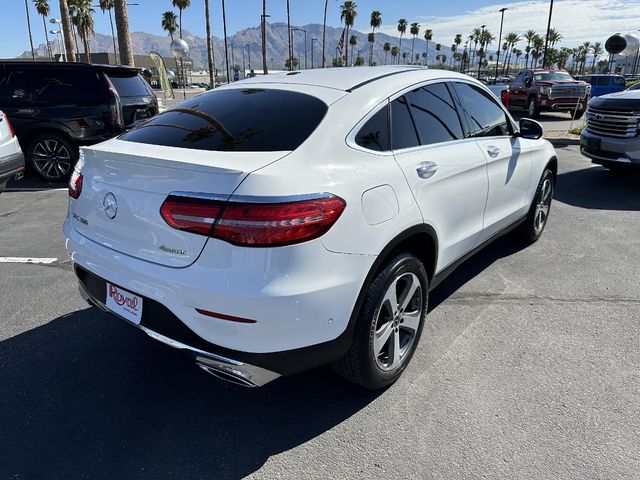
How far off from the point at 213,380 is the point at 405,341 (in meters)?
1.17

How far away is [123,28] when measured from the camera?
14281 millimetres

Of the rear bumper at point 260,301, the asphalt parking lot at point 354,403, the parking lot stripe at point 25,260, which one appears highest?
the rear bumper at point 260,301

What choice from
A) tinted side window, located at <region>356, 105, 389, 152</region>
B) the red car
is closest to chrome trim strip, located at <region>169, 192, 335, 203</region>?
tinted side window, located at <region>356, 105, 389, 152</region>

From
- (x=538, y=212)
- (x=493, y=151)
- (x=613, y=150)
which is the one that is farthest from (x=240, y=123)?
(x=613, y=150)

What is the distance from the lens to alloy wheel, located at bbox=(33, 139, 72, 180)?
7.95 m

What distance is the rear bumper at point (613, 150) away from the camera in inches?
284

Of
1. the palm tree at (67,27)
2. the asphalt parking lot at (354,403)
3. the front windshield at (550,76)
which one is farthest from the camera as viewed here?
the front windshield at (550,76)

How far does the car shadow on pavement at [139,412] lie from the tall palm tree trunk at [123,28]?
13324mm

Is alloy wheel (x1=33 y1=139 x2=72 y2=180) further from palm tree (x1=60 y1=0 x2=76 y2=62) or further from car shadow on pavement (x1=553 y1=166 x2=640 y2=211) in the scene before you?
palm tree (x1=60 y1=0 x2=76 y2=62)

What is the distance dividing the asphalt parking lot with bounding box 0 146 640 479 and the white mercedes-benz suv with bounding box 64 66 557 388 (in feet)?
1.08

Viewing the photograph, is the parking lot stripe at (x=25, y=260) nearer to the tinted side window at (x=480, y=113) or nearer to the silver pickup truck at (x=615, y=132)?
the tinted side window at (x=480, y=113)

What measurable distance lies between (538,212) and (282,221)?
12.6ft

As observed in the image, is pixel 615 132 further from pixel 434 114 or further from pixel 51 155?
pixel 51 155

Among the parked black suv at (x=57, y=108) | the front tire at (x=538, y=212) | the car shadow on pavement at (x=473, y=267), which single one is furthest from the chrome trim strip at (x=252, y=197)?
the parked black suv at (x=57, y=108)
